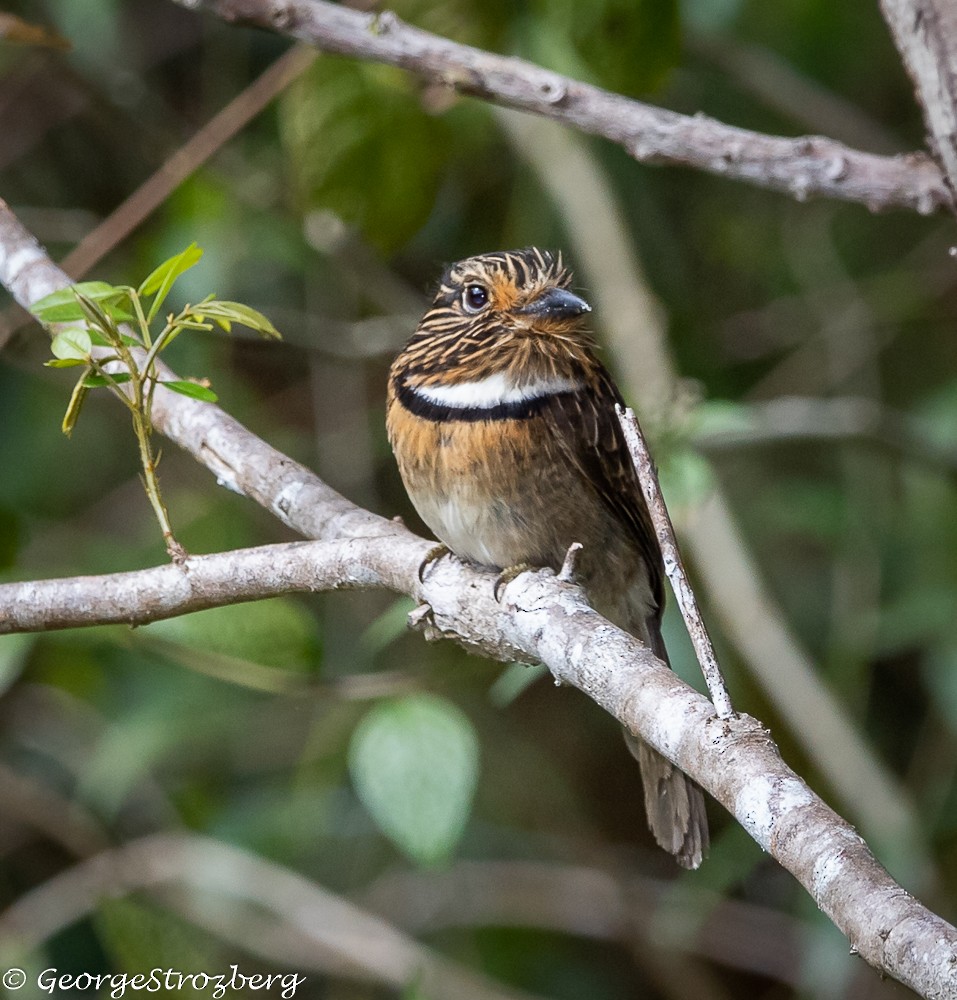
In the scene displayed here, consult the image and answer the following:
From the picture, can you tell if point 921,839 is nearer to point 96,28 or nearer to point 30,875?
point 30,875

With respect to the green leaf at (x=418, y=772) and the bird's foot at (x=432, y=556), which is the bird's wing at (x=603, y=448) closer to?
the bird's foot at (x=432, y=556)

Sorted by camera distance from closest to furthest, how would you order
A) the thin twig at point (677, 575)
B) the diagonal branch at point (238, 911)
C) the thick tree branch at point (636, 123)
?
the thin twig at point (677, 575) < the thick tree branch at point (636, 123) < the diagonal branch at point (238, 911)

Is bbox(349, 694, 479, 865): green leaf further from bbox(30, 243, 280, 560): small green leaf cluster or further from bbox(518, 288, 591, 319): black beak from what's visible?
bbox(518, 288, 591, 319): black beak

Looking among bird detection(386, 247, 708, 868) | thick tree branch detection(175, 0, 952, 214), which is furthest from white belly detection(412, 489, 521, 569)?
thick tree branch detection(175, 0, 952, 214)

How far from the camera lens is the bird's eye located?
8.50 feet

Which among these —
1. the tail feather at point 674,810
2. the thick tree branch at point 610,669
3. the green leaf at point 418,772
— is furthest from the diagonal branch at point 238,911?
the thick tree branch at point 610,669

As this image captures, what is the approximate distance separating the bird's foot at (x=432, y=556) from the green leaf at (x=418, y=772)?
24cm

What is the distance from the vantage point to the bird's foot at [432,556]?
1986 mm

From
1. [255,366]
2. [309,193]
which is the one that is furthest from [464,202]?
[309,193]

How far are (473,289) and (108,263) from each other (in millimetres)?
1954

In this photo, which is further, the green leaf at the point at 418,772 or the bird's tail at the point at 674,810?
the bird's tail at the point at 674,810

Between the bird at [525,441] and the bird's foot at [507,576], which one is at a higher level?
the bird at [525,441]

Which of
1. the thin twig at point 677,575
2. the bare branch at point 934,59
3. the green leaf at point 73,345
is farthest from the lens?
the bare branch at point 934,59

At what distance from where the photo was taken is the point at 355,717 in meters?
3.60
